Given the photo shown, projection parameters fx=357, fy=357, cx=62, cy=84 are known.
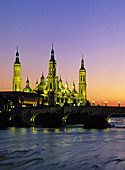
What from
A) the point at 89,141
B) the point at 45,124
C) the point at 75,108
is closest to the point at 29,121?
the point at 45,124

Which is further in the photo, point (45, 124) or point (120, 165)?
point (45, 124)

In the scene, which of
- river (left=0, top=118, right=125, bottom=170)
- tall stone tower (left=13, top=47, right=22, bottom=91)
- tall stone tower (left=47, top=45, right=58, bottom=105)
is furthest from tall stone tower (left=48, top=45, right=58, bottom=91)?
river (left=0, top=118, right=125, bottom=170)

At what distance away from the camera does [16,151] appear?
49719 millimetres

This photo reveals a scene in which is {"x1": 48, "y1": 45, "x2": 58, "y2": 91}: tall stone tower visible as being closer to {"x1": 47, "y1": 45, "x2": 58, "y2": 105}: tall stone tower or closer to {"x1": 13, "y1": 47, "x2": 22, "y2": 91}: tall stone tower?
{"x1": 47, "y1": 45, "x2": 58, "y2": 105}: tall stone tower

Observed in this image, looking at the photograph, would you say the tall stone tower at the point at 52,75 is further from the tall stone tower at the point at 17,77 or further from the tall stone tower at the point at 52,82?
the tall stone tower at the point at 17,77

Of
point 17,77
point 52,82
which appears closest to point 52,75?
point 52,82

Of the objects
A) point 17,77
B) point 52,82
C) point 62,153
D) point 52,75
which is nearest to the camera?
point 62,153

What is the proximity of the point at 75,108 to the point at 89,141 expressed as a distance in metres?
41.8

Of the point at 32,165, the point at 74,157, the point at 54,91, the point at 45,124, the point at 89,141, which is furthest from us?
the point at 54,91

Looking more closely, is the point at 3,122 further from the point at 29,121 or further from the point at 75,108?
the point at 75,108

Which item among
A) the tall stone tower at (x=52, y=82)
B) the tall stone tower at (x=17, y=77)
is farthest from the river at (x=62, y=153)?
the tall stone tower at (x=17, y=77)

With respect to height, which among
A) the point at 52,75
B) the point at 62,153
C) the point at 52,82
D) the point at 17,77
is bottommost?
the point at 62,153

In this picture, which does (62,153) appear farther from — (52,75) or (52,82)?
(52,82)

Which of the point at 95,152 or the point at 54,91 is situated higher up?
the point at 54,91
